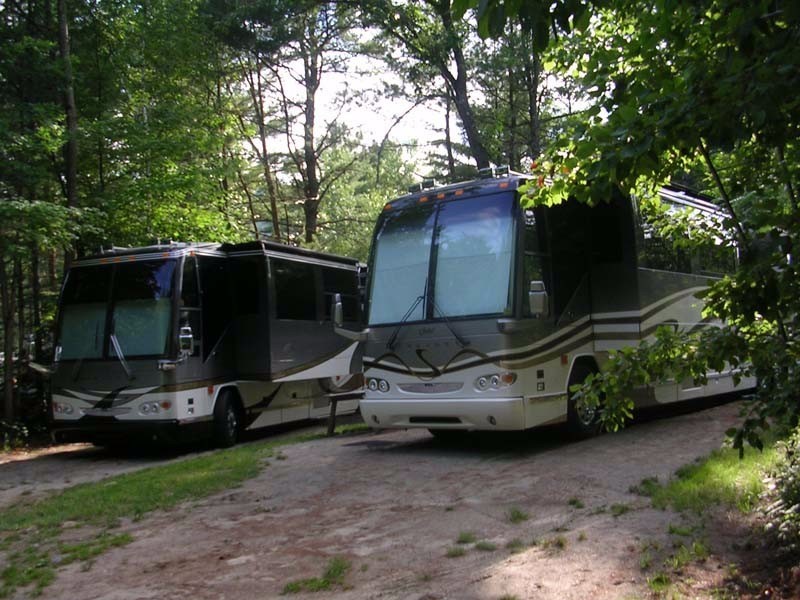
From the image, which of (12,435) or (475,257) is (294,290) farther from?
(12,435)

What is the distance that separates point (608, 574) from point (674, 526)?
1.02 m

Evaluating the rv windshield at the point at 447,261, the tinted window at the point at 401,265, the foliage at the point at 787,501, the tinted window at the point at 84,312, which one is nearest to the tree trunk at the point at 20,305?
the tinted window at the point at 84,312

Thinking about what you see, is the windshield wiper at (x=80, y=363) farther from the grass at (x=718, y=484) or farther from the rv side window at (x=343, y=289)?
the grass at (x=718, y=484)

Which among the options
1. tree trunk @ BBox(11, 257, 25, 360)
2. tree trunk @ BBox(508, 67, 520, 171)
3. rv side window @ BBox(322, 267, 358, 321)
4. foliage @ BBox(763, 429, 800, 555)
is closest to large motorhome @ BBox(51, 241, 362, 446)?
rv side window @ BBox(322, 267, 358, 321)

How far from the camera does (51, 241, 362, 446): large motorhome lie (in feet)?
38.7

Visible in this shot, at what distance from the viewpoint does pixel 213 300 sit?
12805 mm

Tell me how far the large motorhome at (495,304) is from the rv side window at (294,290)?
3.63m

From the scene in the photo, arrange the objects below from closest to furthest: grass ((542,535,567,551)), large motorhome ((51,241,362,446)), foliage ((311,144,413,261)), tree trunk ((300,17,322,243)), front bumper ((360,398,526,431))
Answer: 1. grass ((542,535,567,551))
2. front bumper ((360,398,526,431))
3. large motorhome ((51,241,362,446))
4. tree trunk ((300,17,322,243))
5. foliage ((311,144,413,261))

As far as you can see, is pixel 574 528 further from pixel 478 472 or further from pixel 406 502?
pixel 478 472

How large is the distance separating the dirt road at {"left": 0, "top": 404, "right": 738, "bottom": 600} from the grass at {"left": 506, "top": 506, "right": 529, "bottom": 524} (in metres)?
0.03

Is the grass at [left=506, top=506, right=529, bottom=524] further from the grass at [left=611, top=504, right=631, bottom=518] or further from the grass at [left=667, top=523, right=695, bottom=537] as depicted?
the grass at [left=667, top=523, right=695, bottom=537]

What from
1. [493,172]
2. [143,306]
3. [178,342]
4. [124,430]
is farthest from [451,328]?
[124,430]

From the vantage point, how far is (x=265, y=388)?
1405 centimetres

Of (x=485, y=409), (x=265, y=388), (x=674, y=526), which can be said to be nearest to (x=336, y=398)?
(x=265, y=388)
